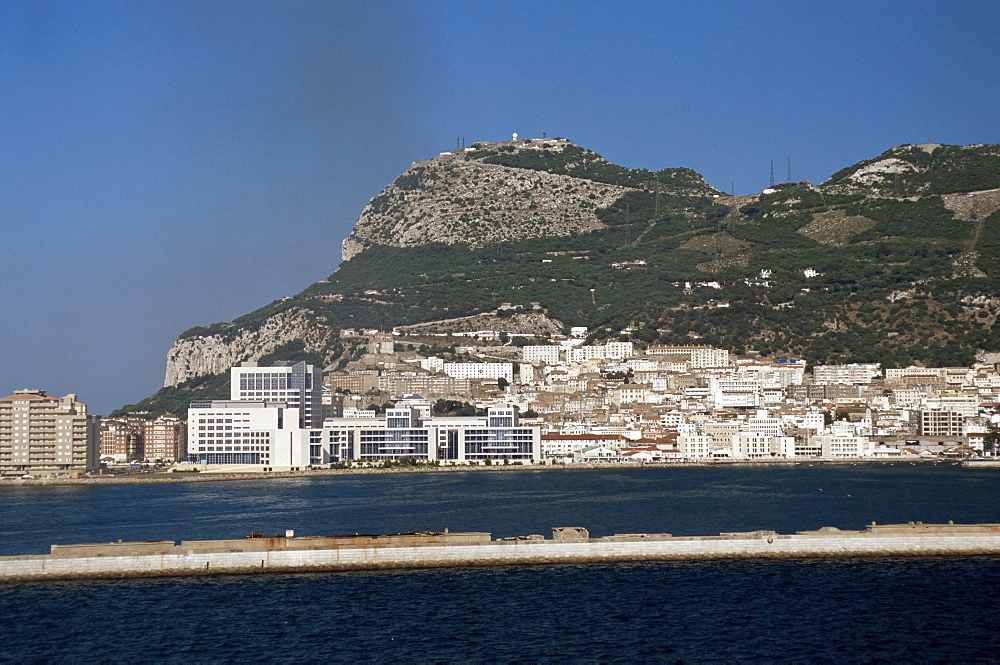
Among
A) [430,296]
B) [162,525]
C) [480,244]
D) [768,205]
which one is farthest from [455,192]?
[162,525]

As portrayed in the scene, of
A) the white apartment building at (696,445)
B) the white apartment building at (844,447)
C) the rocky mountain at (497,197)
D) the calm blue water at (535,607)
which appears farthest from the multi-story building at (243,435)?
the rocky mountain at (497,197)

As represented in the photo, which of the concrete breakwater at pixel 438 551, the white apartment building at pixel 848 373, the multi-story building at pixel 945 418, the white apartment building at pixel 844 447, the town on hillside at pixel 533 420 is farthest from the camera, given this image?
the white apartment building at pixel 848 373

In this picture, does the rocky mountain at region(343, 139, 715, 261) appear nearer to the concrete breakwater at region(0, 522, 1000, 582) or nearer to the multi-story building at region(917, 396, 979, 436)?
the multi-story building at region(917, 396, 979, 436)

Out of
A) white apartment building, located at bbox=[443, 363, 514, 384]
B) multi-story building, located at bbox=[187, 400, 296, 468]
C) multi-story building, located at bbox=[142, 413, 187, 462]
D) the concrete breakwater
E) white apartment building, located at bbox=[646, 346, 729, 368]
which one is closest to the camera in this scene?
the concrete breakwater

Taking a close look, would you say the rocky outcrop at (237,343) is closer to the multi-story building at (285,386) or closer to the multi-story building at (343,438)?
the multi-story building at (285,386)

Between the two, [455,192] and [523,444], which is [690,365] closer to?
[523,444]

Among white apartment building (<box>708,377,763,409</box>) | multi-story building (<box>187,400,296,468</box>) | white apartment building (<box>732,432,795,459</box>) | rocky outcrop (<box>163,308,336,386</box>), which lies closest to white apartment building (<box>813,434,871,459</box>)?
white apartment building (<box>732,432,795,459</box>)
